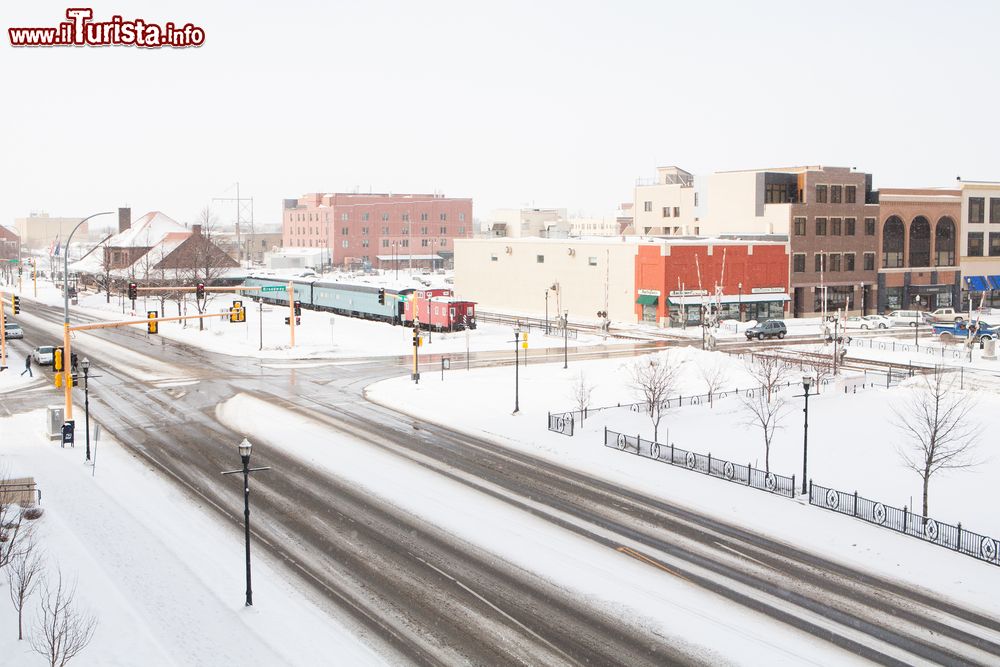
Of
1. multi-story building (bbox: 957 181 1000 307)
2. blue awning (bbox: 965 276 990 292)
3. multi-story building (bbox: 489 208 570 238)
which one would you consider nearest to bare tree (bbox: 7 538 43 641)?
multi-story building (bbox: 957 181 1000 307)

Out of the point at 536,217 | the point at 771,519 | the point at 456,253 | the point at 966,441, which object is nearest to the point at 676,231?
the point at 456,253

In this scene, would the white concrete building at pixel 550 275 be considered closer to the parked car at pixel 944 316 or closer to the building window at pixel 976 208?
the parked car at pixel 944 316

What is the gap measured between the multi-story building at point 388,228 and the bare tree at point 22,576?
150 m

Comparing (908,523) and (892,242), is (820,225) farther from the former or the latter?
(908,523)

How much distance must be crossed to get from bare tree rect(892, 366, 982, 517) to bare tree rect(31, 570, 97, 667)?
22103 millimetres

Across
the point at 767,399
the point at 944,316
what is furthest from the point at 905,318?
the point at 767,399

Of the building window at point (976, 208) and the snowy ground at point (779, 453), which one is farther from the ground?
the building window at point (976, 208)

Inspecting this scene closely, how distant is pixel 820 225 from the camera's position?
87812mm

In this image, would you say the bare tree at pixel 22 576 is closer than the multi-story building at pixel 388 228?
Yes

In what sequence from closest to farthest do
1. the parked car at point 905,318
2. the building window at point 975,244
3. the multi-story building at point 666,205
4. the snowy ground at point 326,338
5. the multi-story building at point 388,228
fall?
the snowy ground at point 326,338
the parked car at point 905,318
the building window at point 975,244
the multi-story building at point 666,205
the multi-story building at point 388,228

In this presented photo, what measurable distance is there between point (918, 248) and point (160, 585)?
8599 centimetres

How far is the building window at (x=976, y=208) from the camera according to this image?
96.2 metres

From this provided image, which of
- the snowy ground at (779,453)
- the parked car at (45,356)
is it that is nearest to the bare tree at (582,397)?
the snowy ground at (779,453)

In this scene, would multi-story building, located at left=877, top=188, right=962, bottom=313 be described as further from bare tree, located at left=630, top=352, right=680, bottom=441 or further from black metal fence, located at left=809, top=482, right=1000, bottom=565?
black metal fence, located at left=809, top=482, right=1000, bottom=565
